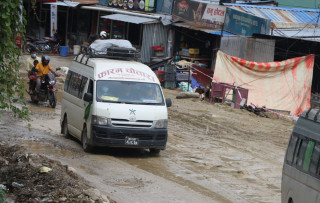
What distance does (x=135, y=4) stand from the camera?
3328cm

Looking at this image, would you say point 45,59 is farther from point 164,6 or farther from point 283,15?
point 283,15

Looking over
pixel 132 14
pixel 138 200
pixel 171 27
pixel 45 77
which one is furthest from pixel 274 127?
pixel 132 14

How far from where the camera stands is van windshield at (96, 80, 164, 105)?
12.6m

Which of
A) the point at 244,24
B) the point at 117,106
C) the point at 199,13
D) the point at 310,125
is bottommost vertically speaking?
the point at 117,106

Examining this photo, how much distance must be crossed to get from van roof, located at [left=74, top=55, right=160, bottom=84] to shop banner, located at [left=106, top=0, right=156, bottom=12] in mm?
19184

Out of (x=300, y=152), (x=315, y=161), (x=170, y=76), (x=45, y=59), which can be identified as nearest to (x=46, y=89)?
(x=45, y=59)

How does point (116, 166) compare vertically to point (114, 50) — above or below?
below

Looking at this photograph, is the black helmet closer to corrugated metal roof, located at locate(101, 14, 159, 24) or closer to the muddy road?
the muddy road

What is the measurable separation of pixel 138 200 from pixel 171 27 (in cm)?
2172

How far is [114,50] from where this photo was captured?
14164 millimetres

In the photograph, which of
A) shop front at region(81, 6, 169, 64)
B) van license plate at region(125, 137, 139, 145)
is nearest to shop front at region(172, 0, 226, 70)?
shop front at region(81, 6, 169, 64)

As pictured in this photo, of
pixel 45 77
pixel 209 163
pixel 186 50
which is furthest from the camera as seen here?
pixel 186 50

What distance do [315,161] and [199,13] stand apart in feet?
71.5

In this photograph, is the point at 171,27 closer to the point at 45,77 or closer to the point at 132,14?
the point at 132,14
